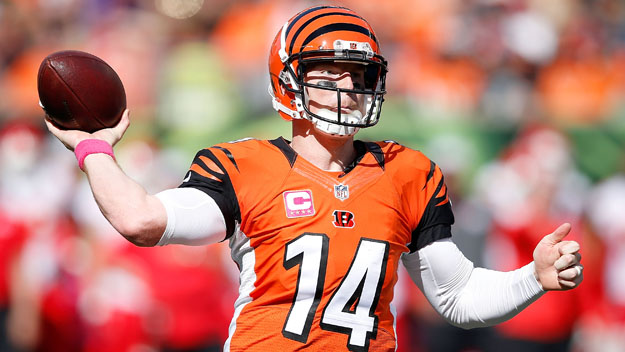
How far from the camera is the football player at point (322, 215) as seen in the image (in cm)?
278

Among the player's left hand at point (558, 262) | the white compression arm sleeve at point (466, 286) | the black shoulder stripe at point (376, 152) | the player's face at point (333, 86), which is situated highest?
the player's face at point (333, 86)

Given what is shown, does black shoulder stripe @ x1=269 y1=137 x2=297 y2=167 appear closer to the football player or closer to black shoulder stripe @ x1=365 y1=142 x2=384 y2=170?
Result: the football player

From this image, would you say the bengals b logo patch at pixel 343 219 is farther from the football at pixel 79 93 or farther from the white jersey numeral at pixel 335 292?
the football at pixel 79 93

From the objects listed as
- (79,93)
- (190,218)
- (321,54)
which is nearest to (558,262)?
(321,54)

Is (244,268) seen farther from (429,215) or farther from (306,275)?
(429,215)

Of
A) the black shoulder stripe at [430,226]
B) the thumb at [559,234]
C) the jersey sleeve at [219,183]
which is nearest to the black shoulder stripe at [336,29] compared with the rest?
the jersey sleeve at [219,183]

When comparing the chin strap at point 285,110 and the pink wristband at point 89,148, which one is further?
the chin strap at point 285,110

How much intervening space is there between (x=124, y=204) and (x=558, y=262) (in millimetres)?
1333

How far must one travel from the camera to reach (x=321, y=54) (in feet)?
9.82

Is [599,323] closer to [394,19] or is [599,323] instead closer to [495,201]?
[495,201]

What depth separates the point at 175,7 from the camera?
32.5 feet

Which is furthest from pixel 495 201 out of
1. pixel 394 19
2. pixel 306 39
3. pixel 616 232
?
pixel 306 39

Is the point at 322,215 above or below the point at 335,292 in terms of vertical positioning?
above

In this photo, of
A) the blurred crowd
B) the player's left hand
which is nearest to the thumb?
the player's left hand
